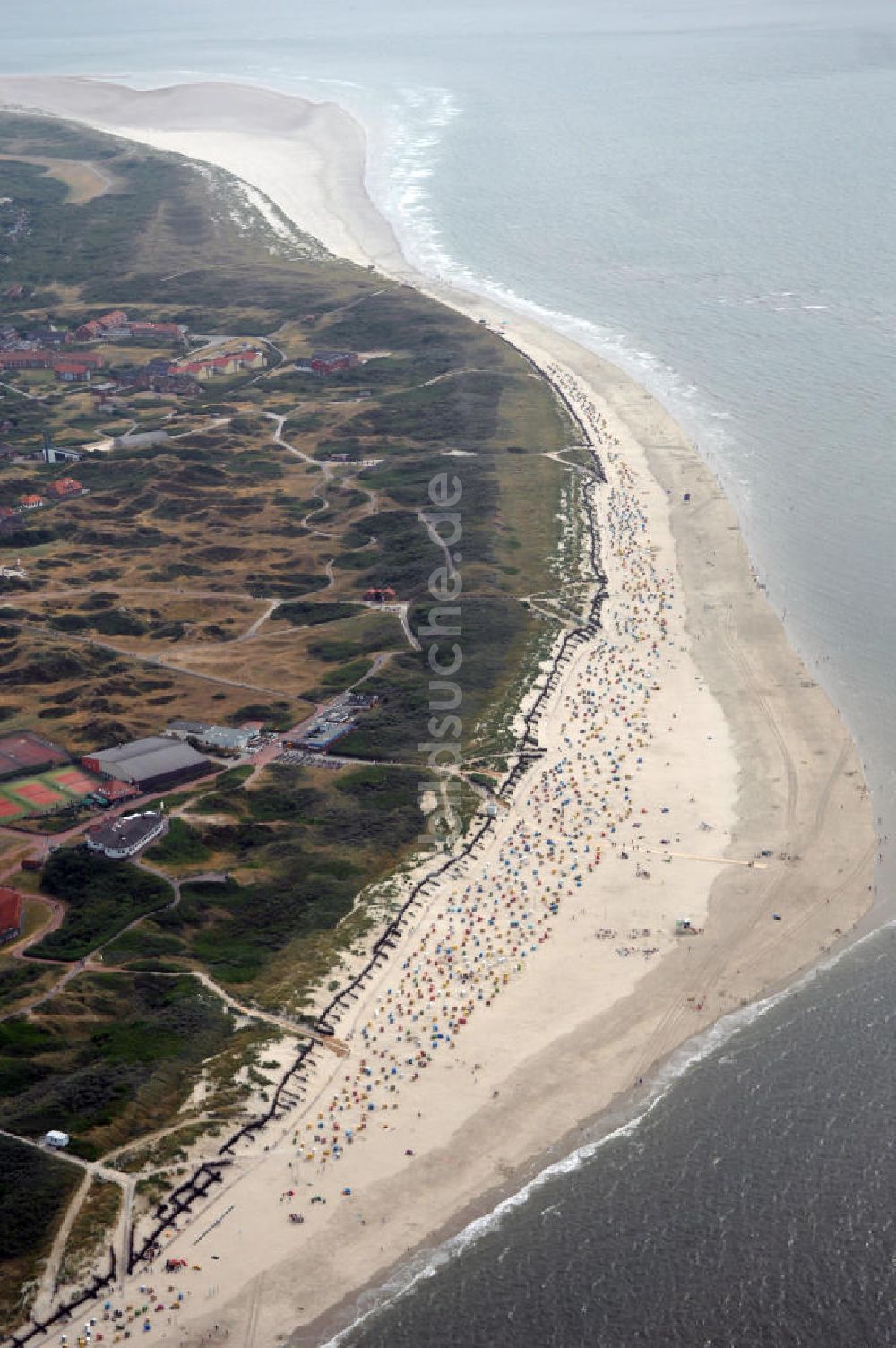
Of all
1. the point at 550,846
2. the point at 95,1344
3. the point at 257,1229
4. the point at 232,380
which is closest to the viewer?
the point at 95,1344

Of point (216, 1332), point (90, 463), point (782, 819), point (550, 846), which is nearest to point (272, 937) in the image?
point (550, 846)

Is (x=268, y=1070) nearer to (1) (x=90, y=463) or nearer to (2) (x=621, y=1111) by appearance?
(2) (x=621, y=1111)

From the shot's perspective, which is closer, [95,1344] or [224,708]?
[95,1344]

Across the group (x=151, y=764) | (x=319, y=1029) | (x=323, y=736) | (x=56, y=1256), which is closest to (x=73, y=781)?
(x=151, y=764)

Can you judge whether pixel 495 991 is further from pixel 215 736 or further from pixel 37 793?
pixel 37 793

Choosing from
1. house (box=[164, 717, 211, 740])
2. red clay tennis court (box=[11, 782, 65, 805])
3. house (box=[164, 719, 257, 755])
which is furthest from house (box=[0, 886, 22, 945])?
house (box=[164, 717, 211, 740])
